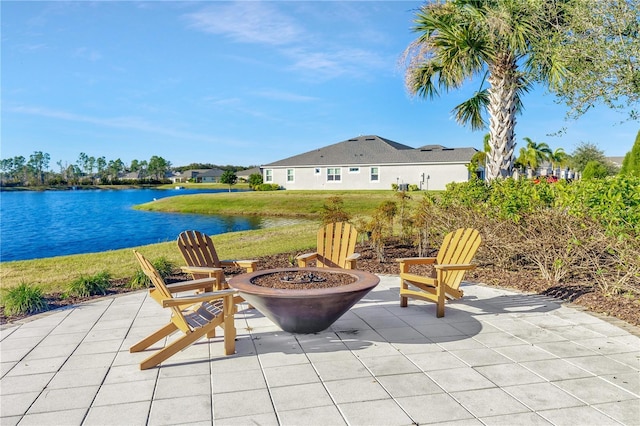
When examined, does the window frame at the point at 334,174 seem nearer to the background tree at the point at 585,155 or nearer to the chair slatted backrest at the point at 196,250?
the background tree at the point at 585,155

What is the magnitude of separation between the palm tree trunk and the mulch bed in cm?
294

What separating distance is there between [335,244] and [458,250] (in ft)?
5.89

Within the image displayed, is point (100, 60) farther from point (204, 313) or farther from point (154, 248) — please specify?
point (204, 313)

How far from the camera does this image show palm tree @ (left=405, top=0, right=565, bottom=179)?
8.70 m

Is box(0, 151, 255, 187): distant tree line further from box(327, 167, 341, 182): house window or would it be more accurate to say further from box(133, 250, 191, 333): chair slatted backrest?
box(133, 250, 191, 333): chair slatted backrest

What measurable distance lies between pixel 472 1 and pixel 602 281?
21.9 ft

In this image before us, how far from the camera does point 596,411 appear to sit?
9.43ft

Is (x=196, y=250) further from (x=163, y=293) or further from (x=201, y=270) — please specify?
(x=163, y=293)

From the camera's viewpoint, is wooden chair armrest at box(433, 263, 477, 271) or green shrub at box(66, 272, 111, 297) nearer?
wooden chair armrest at box(433, 263, 477, 271)

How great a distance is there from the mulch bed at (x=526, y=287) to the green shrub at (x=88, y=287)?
0.52 ft

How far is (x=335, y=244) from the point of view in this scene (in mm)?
6375

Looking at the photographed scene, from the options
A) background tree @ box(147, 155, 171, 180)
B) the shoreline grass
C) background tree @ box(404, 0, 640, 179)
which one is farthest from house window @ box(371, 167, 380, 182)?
background tree @ box(147, 155, 171, 180)

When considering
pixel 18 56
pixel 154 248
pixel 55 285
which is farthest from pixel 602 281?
pixel 18 56

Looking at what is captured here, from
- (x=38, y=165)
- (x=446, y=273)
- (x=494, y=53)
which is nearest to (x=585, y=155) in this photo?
(x=494, y=53)
